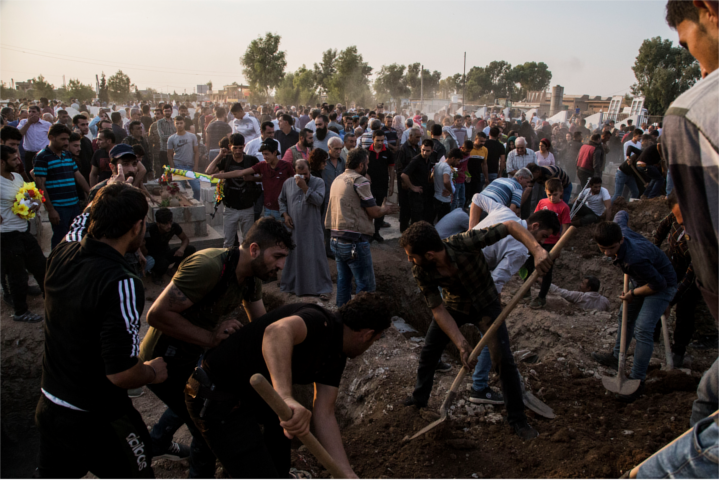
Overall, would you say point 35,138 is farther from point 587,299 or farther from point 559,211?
point 587,299

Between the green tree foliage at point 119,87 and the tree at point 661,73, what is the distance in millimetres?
50949

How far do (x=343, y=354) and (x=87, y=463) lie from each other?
1411 millimetres

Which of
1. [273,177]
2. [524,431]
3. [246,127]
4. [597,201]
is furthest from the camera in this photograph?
[246,127]

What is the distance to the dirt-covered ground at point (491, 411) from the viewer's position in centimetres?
336

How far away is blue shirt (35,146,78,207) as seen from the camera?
5.67 m

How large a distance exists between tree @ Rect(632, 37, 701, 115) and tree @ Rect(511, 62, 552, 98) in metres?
44.3

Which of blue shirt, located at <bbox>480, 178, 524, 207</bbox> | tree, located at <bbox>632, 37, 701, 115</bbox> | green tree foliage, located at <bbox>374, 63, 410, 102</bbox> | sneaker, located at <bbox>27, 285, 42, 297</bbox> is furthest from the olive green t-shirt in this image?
green tree foliage, located at <bbox>374, 63, 410, 102</bbox>

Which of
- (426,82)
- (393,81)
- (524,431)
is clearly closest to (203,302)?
(524,431)

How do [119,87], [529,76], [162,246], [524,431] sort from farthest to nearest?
[529,76] → [119,87] → [162,246] → [524,431]

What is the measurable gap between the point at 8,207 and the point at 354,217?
3.98m

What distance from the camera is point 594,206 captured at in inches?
323

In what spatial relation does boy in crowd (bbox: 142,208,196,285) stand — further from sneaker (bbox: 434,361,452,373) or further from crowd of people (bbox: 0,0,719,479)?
sneaker (bbox: 434,361,452,373)

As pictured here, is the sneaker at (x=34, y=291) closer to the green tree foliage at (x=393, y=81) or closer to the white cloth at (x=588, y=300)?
the white cloth at (x=588, y=300)

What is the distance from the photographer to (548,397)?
421cm
